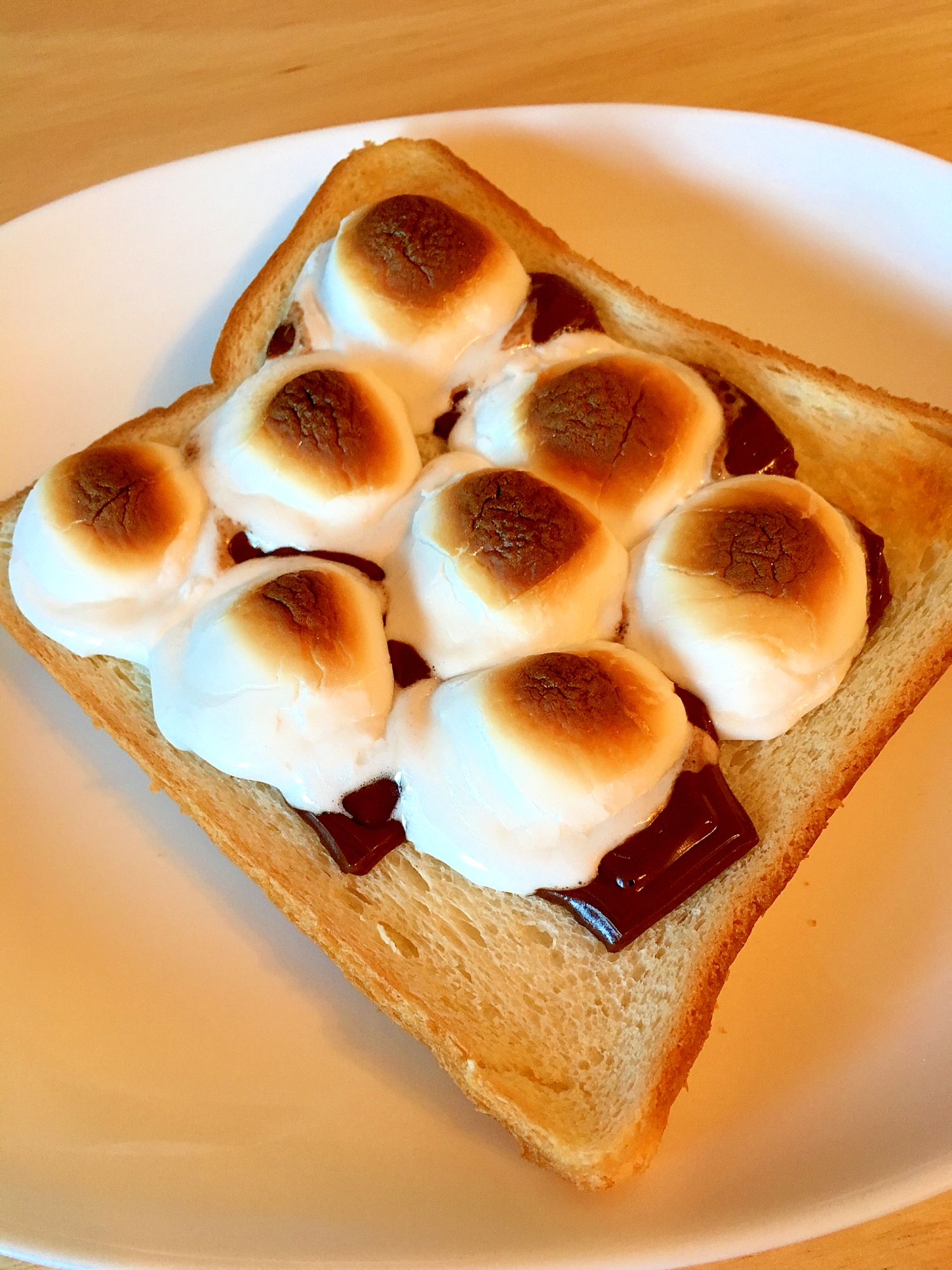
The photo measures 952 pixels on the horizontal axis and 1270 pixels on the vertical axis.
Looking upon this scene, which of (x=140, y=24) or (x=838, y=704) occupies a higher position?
(x=140, y=24)

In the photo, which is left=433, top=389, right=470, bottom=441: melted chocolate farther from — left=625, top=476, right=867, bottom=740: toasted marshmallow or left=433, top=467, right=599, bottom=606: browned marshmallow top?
left=625, top=476, right=867, bottom=740: toasted marshmallow

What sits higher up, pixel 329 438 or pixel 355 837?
pixel 329 438

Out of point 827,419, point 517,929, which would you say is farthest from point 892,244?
point 517,929

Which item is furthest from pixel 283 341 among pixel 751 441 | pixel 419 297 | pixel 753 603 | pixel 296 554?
pixel 753 603

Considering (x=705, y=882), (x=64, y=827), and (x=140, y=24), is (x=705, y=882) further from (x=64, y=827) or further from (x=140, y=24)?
(x=140, y=24)

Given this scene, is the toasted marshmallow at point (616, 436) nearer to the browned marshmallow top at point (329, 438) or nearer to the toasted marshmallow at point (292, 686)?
the browned marshmallow top at point (329, 438)

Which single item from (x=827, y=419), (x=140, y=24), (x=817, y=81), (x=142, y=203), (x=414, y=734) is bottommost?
(x=827, y=419)

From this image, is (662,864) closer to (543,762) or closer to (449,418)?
(543,762)
